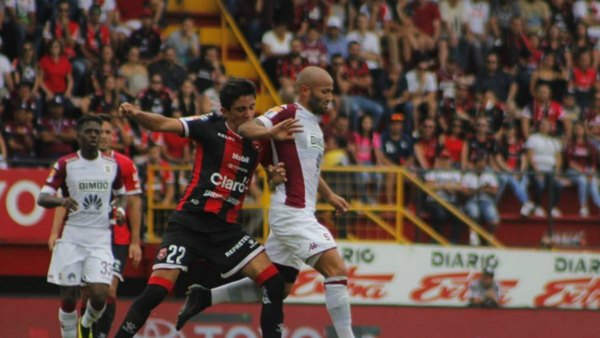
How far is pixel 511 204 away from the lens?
789 inches

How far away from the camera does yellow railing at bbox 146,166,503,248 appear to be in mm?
18266

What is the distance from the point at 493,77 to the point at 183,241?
11283 millimetres

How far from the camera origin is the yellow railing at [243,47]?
2166 centimetres

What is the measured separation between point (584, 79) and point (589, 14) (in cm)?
188

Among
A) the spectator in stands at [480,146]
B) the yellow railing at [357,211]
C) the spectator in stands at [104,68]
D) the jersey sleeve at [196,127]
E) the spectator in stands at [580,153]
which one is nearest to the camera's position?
the jersey sleeve at [196,127]

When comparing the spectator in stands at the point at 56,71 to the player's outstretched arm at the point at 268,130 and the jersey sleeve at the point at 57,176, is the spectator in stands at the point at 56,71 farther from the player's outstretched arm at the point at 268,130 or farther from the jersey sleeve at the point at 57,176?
the player's outstretched arm at the point at 268,130

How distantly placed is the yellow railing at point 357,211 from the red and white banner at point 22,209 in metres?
1.26

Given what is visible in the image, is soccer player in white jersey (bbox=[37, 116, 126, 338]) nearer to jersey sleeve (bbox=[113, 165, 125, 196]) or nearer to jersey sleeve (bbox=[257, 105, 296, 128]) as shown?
jersey sleeve (bbox=[113, 165, 125, 196])

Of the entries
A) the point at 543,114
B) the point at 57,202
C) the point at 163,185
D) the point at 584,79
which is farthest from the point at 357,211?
the point at 584,79

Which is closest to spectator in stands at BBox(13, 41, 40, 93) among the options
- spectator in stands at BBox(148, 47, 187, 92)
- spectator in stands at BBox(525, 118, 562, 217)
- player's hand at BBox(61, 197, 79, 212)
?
spectator in stands at BBox(148, 47, 187, 92)

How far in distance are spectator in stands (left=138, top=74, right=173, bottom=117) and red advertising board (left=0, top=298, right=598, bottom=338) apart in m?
4.10

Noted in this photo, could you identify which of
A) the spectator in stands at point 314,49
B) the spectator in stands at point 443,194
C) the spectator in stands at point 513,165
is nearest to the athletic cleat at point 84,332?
the spectator in stands at point 443,194

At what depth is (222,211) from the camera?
12375 mm

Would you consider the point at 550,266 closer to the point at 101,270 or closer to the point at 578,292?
the point at 578,292
